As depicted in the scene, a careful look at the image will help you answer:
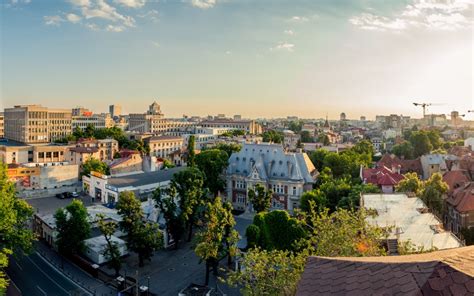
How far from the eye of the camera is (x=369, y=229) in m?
17.0

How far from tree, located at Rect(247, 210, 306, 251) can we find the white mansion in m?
15.3

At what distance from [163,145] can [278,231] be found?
70358mm

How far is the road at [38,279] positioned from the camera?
27423mm

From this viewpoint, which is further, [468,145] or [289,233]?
[468,145]

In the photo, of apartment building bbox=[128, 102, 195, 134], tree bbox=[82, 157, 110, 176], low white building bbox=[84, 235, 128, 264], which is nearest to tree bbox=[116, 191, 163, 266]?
low white building bbox=[84, 235, 128, 264]

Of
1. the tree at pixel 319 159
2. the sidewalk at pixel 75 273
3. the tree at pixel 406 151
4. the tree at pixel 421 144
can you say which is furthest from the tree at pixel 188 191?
the tree at pixel 421 144

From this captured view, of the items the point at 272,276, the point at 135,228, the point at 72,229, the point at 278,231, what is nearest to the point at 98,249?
the point at 72,229

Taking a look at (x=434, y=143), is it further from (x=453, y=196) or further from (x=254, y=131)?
(x=254, y=131)

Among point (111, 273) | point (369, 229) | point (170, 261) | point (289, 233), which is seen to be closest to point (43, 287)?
point (111, 273)

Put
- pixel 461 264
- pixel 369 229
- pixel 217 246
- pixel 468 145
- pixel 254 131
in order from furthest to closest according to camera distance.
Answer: pixel 254 131
pixel 468 145
pixel 217 246
pixel 369 229
pixel 461 264

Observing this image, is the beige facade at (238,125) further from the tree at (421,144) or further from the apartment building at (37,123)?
the tree at (421,144)

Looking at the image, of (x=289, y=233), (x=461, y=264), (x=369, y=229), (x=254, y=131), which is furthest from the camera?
(x=254, y=131)

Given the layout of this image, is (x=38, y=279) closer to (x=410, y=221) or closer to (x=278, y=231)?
(x=278, y=231)

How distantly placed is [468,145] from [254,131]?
83.5m
